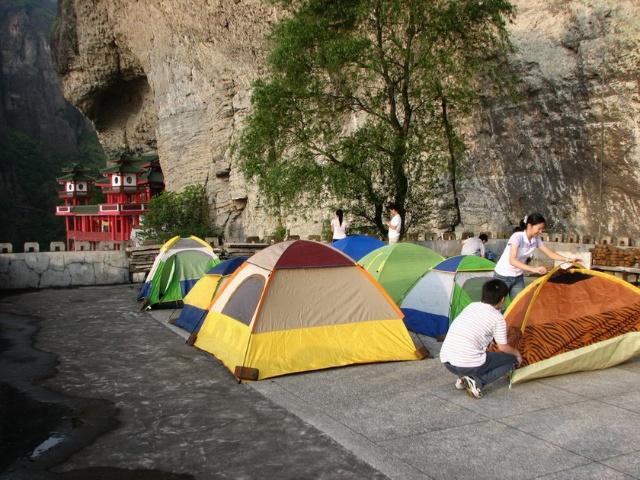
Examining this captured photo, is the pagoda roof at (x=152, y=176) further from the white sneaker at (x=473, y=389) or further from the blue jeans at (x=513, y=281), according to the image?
the white sneaker at (x=473, y=389)

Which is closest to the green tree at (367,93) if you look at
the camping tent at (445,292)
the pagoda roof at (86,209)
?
the camping tent at (445,292)

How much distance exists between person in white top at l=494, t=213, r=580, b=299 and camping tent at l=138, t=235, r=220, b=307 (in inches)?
256

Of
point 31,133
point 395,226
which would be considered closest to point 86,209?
point 31,133

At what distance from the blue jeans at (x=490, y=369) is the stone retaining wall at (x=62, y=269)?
13.5 m

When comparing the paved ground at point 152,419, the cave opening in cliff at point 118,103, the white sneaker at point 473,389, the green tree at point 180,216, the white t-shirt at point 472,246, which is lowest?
A: the paved ground at point 152,419

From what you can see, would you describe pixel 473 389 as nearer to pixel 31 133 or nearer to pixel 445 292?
pixel 445 292

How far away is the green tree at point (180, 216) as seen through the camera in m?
Result: 38.9

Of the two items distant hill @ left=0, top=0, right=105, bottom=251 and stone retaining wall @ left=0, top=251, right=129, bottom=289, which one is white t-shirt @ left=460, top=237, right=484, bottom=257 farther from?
distant hill @ left=0, top=0, right=105, bottom=251

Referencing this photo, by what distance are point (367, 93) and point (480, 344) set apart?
43.6 ft

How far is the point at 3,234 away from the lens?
65.8m

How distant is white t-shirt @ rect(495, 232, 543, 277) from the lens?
24.4 ft

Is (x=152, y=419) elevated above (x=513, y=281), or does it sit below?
below

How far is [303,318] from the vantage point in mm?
7363

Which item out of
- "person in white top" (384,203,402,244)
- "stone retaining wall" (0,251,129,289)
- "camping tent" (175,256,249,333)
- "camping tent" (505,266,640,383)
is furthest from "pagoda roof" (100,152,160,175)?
"camping tent" (505,266,640,383)
